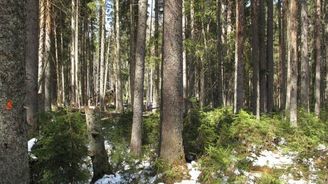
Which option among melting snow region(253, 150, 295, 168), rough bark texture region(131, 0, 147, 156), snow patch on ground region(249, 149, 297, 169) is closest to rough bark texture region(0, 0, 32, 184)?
snow patch on ground region(249, 149, 297, 169)

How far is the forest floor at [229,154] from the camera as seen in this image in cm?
837

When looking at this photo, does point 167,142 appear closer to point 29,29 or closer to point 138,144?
point 138,144

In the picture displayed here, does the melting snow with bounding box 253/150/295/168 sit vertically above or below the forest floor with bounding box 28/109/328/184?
below

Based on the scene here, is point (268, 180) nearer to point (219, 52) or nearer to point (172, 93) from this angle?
point (172, 93)

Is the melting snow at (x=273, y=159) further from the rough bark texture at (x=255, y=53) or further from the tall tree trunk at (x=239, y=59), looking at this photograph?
the rough bark texture at (x=255, y=53)

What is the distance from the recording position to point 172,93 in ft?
28.5

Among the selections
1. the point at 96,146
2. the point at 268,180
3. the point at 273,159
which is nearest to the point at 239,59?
the point at 273,159

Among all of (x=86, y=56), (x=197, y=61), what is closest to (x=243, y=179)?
(x=197, y=61)

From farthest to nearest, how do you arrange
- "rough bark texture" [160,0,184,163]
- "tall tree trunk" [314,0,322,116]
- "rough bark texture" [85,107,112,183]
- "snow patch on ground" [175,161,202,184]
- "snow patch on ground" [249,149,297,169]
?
1. "tall tree trunk" [314,0,322,116]
2. "snow patch on ground" [249,149,297,169]
3. "rough bark texture" [160,0,184,163]
4. "snow patch on ground" [175,161,202,184]
5. "rough bark texture" [85,107,112,183]

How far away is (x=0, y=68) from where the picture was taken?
3.84 metres

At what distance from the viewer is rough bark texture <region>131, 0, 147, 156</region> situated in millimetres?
11656

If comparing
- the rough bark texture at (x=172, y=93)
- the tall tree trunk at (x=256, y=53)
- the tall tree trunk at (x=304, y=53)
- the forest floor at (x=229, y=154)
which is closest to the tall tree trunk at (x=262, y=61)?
the tall tree trunk at (x=256, y=53)

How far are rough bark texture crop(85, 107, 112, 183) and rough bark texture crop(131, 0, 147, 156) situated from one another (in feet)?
11.2

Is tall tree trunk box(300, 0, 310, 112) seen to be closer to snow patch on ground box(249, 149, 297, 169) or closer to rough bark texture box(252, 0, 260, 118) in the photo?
rough bark texture box(252, 0, 260, 118)
